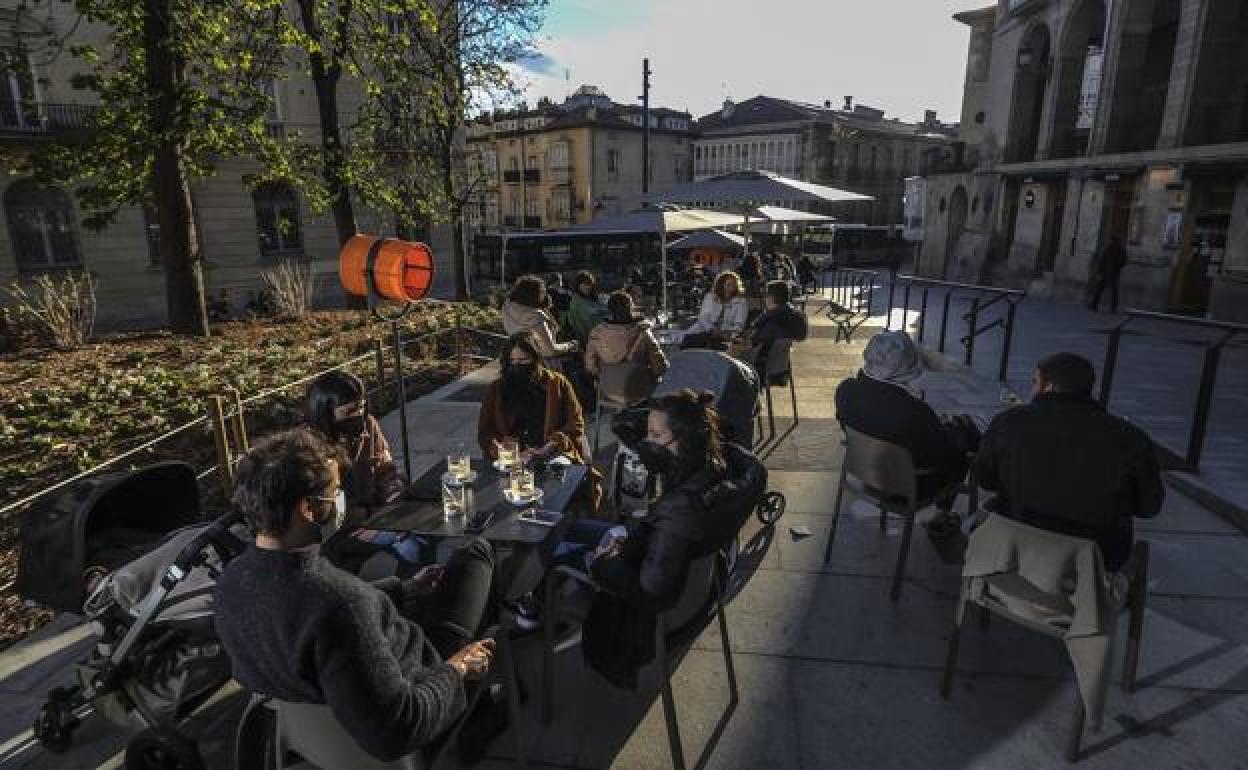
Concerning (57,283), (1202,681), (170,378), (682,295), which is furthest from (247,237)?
(1202,681)

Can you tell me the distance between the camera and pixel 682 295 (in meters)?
15.5

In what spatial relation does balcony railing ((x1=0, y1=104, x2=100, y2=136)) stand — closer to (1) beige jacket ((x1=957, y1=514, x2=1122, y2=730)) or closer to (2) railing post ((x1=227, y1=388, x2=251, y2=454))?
(2) railing post ((x1=227, y1=388, x2=251, y2=454))

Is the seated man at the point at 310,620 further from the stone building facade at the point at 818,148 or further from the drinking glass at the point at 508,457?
the stone building facade at the point at 818,148

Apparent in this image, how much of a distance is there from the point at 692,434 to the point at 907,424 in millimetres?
1691

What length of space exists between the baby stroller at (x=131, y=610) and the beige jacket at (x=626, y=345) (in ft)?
11.8

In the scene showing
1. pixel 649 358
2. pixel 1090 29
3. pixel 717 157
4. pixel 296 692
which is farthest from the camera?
pixel 717 157

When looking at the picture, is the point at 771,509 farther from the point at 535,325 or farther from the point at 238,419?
the point at 238,419

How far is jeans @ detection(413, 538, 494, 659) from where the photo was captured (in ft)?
8.04

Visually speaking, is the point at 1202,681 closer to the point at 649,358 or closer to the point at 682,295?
the point at 649,358

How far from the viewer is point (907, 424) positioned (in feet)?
12.0

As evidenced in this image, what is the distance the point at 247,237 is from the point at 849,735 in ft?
78.7

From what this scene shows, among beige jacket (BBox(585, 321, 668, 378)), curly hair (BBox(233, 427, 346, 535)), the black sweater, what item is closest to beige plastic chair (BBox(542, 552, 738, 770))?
the black sweater

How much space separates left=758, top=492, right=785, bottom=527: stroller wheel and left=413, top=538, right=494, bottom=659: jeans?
245 cm

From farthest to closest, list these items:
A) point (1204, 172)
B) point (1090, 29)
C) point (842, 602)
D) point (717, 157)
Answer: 1. point (717, 157)
2. point (1090, 29)
3. point (1204, 172)
4. point (842, 602)
